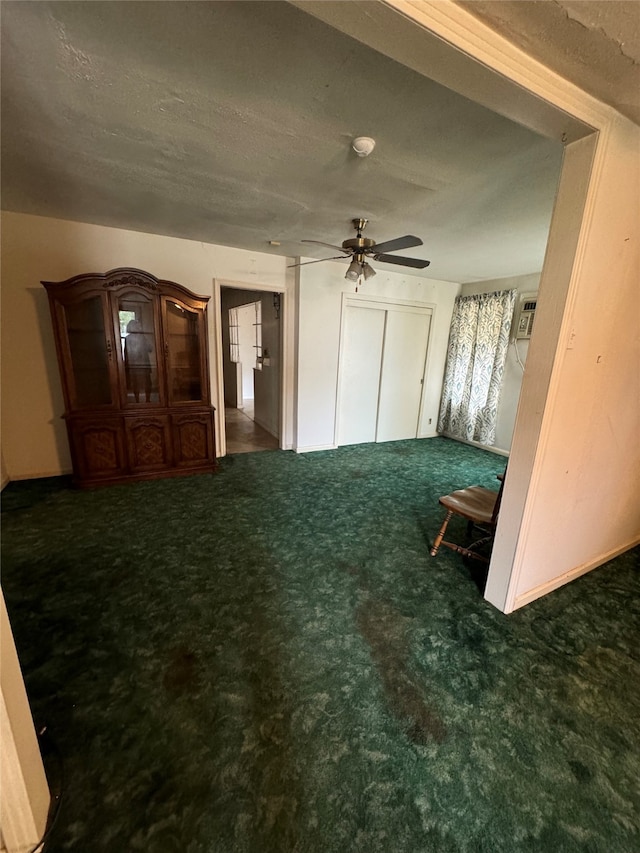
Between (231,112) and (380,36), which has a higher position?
(231,112)

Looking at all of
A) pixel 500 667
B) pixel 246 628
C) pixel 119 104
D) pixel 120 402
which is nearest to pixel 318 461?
pixel 120 402

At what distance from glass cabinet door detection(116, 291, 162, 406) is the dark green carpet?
1253 mm

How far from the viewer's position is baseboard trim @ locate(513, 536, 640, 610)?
75.7 inches

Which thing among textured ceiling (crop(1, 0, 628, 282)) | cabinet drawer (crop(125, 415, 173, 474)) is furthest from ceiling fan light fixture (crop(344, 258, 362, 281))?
cabinet drawer (crop(125, 415, 173, 474))

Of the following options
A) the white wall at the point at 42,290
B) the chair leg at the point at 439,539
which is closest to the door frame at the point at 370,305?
the white wall at the point at 42,290

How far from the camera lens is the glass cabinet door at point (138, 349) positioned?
10.1 feet

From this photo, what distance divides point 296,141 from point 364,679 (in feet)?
8.52

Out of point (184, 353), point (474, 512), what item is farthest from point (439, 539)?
point (184, 353)

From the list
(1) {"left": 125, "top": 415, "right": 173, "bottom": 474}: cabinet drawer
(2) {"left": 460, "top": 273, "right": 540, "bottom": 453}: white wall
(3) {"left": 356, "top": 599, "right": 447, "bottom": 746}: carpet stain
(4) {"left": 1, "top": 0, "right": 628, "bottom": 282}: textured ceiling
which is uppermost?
(4) {"left": 1, "top": 0, "right": 628, "bottom": 282}: textured ceiling

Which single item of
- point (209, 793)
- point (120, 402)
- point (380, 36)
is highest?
point (380, 36)

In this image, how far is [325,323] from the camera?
13.6 feet

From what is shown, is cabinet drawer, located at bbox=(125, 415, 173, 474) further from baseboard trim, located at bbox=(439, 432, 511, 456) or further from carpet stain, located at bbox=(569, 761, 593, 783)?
baseboard trim, located at bbox=(439, 432, 511, 456)

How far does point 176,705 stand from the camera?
1.34 meters

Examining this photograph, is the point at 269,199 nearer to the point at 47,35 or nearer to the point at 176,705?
the point at 47,35
